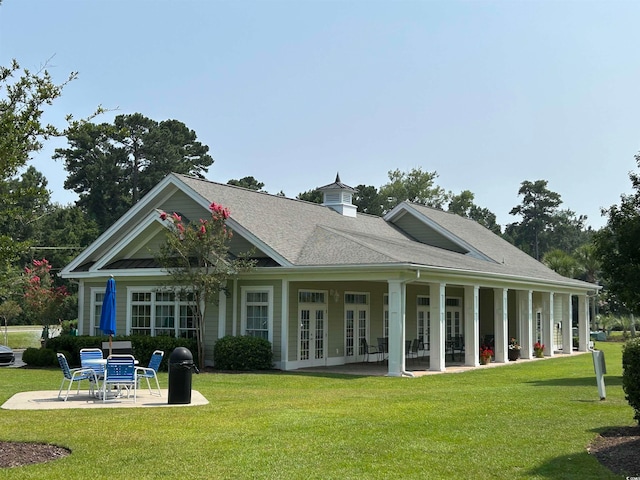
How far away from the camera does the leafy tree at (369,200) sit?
7112 cm

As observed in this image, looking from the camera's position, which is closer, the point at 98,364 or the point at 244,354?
the point at 98,364

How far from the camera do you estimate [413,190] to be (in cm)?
7244

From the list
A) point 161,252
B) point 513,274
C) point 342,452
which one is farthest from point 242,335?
point 342,452

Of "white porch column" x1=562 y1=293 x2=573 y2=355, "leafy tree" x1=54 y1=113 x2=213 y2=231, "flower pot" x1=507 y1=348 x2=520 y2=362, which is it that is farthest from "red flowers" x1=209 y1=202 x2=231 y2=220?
"leafy tree" x1=54 y1=113 x2=213 y2=231

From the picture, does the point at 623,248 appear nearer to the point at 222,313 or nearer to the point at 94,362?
the point at 222,313

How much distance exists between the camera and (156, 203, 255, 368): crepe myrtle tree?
21.9 m

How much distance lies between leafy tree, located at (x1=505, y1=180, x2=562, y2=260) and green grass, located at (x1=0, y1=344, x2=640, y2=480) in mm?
80868

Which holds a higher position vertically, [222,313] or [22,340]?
[222,313]

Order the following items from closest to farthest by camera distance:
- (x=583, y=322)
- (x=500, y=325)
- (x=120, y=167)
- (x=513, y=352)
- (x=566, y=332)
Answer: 1. (x=500, y=325)
2. (x=513, y=352)
3. (x=566, y=332)
4. (x=583, y=322)
5. (x=120, y=167)

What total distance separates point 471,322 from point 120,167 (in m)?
45.9

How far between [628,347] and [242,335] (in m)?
14.3

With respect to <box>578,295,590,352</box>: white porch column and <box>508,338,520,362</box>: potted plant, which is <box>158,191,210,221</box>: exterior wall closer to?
<box>508,338,520,362</box>: potted plant

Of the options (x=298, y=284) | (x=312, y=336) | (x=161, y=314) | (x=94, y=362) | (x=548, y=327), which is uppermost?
(x=298, y=284)

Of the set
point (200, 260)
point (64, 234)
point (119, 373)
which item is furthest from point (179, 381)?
point (64, 234)
